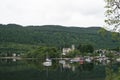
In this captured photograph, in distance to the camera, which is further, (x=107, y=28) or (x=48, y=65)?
(x=48, y=65)

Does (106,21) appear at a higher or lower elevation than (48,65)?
higher

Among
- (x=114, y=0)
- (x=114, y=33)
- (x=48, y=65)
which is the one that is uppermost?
(x=114, y=0)

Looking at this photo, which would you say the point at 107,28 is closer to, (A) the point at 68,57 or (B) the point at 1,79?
(B) the point at 1,79

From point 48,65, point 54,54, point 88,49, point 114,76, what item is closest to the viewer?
point 114,76

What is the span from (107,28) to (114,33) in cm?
37

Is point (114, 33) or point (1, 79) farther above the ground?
point (114, 33)

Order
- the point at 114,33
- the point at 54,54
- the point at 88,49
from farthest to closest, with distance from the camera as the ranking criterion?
the point at 88,49 → the point at 54,54 → the point at 114,33

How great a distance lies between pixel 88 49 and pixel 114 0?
15168cm

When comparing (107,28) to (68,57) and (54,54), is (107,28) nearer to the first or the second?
(54,54)

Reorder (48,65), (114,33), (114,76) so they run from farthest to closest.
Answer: (48,65) < (114,76) < (114,33)

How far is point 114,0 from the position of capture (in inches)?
392

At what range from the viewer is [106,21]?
10.1 meters

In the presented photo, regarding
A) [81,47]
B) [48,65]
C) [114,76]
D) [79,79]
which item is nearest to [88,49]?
[81,47]

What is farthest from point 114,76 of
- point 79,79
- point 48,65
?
point 48,65
